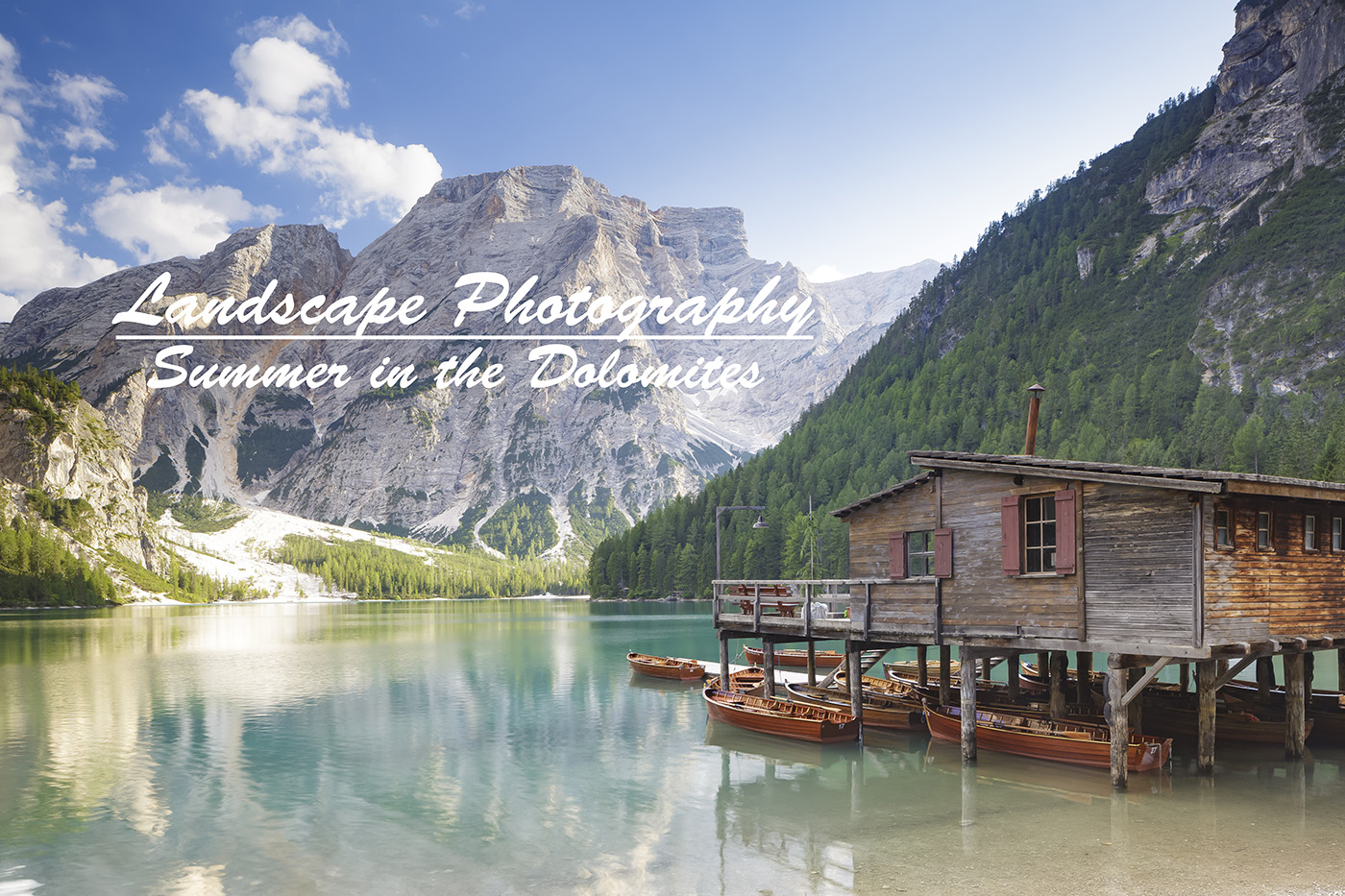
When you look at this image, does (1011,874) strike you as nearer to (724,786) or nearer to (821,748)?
(724,786)

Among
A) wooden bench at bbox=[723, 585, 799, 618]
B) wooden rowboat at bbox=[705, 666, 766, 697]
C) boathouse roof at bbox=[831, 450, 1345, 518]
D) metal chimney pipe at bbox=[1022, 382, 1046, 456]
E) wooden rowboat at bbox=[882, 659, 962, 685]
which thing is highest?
metal chimney pipe at bbox=[1022, 382, 1046, 456]

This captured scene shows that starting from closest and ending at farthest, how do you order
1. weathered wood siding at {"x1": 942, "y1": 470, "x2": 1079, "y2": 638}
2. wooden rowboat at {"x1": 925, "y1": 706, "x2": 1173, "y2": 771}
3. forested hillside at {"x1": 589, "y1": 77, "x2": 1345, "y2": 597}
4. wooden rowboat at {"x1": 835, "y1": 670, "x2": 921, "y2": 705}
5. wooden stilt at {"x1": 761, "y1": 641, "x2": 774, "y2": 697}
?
weathered wood siding at {"x1": 942, "y1": 470, "x2": 1079, "y2": 638}
wooden rowboat at {"x1": 925, "y1": 706, "x2": 1173, "y2": 771}
wooden stilt at {"x1": 761, "y1": 641, "x2": 774, "y2": 697}
wooden rowboat at {"x1": 835, "y1": 670, "x2": 921, "y2": 705}
forested hillside at {"x1": 589, "y1": 77, "x2": 1345, "y2": 597}

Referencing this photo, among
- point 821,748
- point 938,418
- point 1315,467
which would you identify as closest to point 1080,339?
point 938,418

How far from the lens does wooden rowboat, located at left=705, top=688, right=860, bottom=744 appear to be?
35.4m

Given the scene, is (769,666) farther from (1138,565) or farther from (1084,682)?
(1138,565)

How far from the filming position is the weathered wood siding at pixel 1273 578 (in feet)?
83.1

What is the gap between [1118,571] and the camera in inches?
1046

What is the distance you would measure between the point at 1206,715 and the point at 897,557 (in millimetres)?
10934

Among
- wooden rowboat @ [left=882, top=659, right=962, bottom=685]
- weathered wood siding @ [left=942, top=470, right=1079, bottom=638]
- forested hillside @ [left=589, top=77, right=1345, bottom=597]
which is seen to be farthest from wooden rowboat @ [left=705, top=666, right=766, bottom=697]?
forested hillside @ [left=589, top=77, right=1345, bottom=597]

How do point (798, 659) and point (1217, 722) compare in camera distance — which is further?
point (798, 659)

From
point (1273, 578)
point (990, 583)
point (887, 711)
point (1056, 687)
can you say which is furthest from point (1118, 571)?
point (887, 711)

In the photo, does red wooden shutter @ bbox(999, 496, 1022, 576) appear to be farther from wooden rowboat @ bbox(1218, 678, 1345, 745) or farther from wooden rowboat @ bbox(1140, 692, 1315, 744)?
wooden rowboat @ bbox(1218, 678, 1345, 745)

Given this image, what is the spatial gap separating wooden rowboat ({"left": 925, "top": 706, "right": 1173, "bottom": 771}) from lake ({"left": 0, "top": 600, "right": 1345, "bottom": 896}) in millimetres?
461

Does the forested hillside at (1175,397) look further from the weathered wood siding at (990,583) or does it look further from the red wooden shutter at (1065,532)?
the red wooden shutter at (1065,532)
